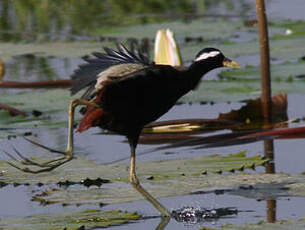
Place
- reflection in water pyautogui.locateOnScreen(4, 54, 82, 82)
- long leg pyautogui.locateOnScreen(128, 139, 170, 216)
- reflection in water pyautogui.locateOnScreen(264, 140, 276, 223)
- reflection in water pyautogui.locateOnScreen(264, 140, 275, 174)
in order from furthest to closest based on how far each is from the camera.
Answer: reflection in water pyautogui.locateOnScreen(4, 54, 82, 82) < reflection in water pyautogui.locateOnScreen(264, 140, 275, 174) < long leg pyautogui.locateOnScreen(128, 139, 170, 216) < reflection in water pyautogui.locateOnScreen(264, 140, 276, 223)

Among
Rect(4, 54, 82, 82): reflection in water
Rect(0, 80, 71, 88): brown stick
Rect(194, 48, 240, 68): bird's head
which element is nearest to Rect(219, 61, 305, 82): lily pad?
Rect(0, 80, 71, 88): brown stick

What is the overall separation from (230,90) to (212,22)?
3257mm

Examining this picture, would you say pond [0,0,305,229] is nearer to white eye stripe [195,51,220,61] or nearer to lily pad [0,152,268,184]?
lily pad [0,152,268,184]

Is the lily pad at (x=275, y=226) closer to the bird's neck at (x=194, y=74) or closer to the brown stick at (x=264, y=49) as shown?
the bird's neck at (x=194, y=74)

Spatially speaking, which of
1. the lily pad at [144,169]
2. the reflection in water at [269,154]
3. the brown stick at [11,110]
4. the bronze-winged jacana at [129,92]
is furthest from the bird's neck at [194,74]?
the brown stick at [11,110]

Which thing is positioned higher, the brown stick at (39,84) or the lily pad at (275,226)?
the brown stick at (39,84)

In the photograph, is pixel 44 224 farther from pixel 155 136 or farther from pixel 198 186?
pixel 155 136

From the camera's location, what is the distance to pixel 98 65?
3986mm

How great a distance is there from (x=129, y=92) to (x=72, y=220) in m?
0.54

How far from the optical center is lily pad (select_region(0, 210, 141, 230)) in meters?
3.48

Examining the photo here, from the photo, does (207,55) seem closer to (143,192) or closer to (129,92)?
(129,92)

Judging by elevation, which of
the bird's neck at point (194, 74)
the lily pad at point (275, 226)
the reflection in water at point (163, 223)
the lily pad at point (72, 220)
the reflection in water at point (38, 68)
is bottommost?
the reflection in water at point (163, 223)

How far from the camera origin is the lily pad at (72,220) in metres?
3.48

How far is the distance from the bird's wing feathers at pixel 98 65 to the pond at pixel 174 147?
444 millimetres
